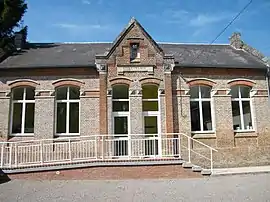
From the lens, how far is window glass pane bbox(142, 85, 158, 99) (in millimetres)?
14641

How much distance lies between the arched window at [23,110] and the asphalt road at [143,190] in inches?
177

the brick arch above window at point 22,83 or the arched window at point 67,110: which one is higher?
the brick arch above window at point 22,83

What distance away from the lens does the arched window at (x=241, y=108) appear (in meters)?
15.1

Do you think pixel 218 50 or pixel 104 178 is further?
pixel 218 50

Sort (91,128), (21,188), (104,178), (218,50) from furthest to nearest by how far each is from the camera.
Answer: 1. (218,50)
2. (91,128)
3. (104,178)
4. (21,188)

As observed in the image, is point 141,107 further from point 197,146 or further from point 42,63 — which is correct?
point 42,63

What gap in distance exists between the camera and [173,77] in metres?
14.7

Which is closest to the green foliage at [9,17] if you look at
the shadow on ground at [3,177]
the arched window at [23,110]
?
the arched window at [23,110]

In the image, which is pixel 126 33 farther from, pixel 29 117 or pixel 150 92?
pixel 29 117

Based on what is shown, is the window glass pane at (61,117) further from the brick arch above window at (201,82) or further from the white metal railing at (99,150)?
the brick arch above window at (201,82)

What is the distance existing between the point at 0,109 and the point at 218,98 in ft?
36.5

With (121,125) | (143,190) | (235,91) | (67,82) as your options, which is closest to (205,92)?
(235,91)

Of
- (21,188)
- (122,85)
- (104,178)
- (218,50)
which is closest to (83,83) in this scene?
(122,85)

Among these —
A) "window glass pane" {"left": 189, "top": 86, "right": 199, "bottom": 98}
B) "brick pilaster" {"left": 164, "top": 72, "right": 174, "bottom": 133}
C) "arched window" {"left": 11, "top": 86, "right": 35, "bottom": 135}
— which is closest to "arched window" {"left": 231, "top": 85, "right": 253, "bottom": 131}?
"window glass pane" {"left": 189, "top": 86, "right": 199, "bottom": 98}
